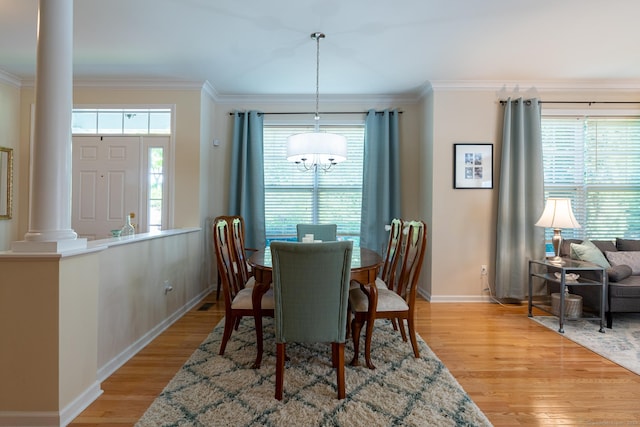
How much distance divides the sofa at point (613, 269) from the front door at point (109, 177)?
5.23 metres

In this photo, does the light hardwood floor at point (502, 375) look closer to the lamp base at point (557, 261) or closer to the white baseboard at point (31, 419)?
the white baseboard at point (31, 419)

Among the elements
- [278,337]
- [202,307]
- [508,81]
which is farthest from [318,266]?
[508,81]

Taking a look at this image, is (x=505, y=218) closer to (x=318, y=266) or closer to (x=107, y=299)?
(x=318, y=266)

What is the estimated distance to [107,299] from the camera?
2246mm

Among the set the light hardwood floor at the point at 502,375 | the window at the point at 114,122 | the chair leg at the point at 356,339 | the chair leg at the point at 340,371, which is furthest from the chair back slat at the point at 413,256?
the window at the point at 114,122

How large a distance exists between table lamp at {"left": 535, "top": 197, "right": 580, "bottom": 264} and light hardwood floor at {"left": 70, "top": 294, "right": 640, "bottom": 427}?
3.04ft

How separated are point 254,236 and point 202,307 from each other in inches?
44.6

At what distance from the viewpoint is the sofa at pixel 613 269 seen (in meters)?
3.18

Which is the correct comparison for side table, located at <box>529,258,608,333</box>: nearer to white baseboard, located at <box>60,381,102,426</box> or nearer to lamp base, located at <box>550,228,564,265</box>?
lamp base, located at <box>550,228,564,265</box>

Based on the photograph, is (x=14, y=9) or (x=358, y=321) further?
(x=14, y=9)

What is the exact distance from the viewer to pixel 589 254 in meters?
3.51

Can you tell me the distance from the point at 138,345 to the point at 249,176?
2.50 meters

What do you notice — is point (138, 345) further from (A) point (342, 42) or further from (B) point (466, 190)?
(B) point (466, 190)

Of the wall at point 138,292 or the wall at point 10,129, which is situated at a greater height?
the wall at point 10,129
